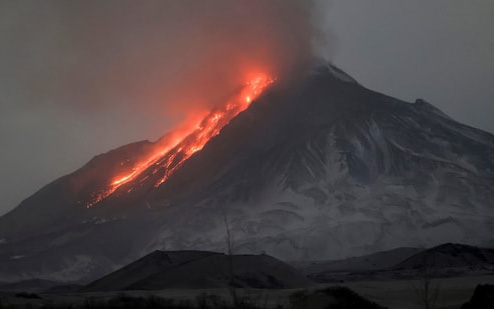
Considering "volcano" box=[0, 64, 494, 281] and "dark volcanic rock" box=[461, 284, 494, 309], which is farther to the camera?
"volcano" box=[0, 64, 494, 281]

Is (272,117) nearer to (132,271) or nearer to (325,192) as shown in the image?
(325,192)

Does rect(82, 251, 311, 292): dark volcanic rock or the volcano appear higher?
the volcano

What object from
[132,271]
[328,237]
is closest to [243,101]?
[328,237]

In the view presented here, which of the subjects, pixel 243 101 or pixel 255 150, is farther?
pixel 243 101

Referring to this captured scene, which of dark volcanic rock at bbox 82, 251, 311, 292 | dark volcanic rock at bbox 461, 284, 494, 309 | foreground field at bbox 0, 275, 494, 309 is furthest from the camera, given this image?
dark volcanic rock at bbox 82, 251, 311, 292

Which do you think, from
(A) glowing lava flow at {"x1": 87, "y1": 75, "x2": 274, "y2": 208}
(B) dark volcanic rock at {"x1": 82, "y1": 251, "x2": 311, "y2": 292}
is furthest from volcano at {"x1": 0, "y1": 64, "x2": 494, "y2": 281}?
(B) dark volcanic rock at {"x1": 82, "y1": 251, "x2": 311, "y2": 292}

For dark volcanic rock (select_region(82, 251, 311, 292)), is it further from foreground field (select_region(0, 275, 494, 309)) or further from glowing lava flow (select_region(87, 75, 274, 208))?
glowing lava flow (select_region(87, 75, 274, 208))
